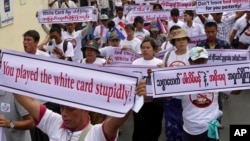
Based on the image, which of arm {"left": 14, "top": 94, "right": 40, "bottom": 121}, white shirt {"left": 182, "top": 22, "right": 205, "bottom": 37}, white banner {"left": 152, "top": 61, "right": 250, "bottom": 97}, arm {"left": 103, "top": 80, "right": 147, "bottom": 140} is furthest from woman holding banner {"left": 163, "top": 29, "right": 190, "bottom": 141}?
white shirt {"left": 182, "top": 22, "right": 205, "bottom": 37}

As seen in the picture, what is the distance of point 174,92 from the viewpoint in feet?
18.8

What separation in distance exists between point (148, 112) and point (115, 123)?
387 centimetres

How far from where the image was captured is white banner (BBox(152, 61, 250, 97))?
5664mm

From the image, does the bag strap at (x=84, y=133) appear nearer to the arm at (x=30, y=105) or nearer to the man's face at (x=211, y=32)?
the arm at (x=30, y=105)

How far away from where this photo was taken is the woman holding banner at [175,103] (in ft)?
23.4

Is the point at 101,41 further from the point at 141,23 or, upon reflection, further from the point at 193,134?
the point at 193,134

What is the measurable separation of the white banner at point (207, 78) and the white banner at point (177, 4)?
784cm

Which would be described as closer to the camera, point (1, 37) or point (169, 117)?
point (169, 117)

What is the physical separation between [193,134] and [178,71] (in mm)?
824

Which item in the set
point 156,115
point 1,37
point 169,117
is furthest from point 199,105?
point 1,37

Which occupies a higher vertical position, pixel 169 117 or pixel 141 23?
pixel 141 23

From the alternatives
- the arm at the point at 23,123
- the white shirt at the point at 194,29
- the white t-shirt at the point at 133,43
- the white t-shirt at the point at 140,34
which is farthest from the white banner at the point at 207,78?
the white shirt at the point at 194,29

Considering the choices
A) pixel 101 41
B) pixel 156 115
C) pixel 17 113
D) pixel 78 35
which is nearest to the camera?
pixel 17 113

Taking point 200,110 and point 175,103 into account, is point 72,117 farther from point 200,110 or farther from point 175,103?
point 175,103
